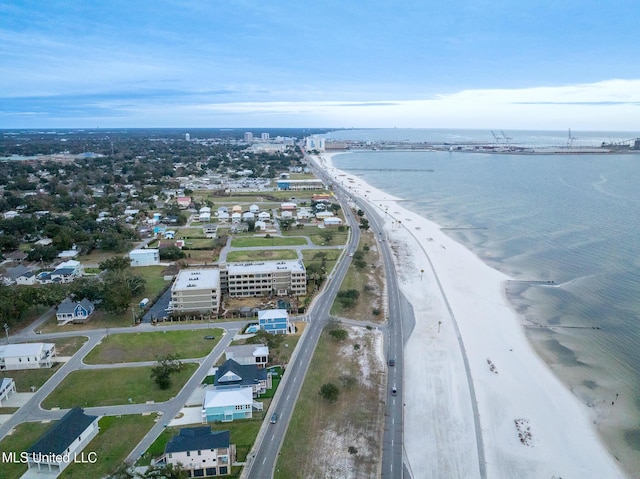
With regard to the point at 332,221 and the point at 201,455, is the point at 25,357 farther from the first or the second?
the point at 332,221

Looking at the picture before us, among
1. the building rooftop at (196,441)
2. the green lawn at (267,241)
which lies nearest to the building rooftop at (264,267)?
the green lawn at (267,241)

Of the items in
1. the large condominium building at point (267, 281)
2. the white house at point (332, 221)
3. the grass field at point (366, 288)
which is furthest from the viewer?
the white house at point (332, 221)

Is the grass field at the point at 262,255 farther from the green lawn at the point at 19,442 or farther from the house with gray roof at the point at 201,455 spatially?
the house with gray roof at the point at 201,455

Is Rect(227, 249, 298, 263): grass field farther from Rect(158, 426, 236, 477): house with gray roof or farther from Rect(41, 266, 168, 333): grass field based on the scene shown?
Rect(158, 426, 236, 477): house with gray roof

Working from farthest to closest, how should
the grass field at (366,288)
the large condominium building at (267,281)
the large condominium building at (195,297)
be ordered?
the large condominium building at (267,281) < the large condominium building at (195,297) < the grass field at (366,288)

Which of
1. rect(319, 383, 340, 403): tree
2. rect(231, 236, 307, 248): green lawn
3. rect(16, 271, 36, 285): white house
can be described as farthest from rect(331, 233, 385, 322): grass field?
rect(16, 271, 36, 285): white house

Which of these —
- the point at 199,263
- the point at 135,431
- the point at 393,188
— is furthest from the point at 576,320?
the point at 393,188
